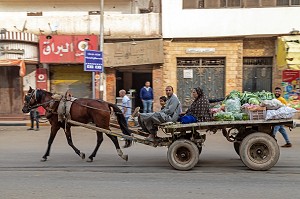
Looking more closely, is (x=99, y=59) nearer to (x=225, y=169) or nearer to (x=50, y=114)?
(x=50, y=114)

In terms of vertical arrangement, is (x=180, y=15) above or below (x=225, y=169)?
above

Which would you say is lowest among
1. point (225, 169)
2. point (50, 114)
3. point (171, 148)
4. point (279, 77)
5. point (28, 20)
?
point (225, 169)

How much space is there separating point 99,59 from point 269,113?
9535mm

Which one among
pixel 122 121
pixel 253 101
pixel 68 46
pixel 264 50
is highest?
pixel 68 46

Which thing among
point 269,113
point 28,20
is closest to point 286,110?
point 269,113

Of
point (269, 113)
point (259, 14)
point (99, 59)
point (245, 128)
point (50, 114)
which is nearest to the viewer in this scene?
point (269, 113)

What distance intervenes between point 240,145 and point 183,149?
1145mm

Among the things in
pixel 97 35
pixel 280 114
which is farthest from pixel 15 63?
pixel 280 114

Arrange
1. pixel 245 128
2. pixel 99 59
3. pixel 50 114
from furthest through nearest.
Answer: pixel 99 59
pixel 50 114
pixel 245 128

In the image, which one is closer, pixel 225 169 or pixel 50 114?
pixel 225 169

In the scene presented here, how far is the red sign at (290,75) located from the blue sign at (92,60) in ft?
29.0

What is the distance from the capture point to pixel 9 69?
720 inches

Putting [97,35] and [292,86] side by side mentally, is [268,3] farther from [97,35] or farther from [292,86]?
[97,35]

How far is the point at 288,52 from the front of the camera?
1639 cm
